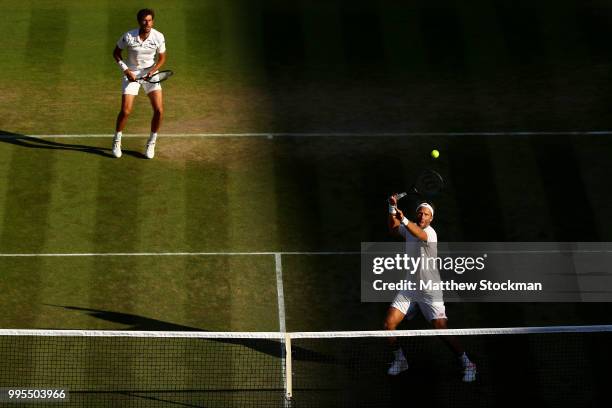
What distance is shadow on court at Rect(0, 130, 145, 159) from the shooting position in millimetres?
22719

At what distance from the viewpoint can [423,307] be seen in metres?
17.4

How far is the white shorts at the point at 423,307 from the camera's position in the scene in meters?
17.3

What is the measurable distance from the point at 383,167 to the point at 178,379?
651cm

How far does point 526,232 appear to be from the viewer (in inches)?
819

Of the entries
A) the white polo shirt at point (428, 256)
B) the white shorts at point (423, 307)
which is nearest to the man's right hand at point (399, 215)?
the white polo shirt at point (428, 256)

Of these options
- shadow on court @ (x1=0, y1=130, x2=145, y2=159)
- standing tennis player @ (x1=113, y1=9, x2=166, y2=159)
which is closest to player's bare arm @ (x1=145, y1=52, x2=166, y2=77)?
standing tennis player @ (x1=113, y1=9, x2=166, y2=159)

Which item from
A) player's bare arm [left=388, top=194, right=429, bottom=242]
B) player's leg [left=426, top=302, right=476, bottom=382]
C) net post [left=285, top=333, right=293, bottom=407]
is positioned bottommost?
net post [left=285, top=333, right=293, bottom=407]

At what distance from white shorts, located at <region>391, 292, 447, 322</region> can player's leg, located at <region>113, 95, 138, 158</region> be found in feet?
21.2

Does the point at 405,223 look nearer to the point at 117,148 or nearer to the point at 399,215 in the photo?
the point at 399,215

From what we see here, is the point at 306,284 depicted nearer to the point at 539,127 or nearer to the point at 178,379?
the point at 178,379

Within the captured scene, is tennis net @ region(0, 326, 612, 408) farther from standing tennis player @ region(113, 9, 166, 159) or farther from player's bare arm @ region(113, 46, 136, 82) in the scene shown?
player's bare arm @ region(113, 46, 136, 82)

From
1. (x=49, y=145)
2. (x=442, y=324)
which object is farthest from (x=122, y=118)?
(x=442, y=324)

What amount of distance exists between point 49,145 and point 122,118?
1.72 metres

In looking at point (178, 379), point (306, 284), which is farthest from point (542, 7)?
point (178, 379)
